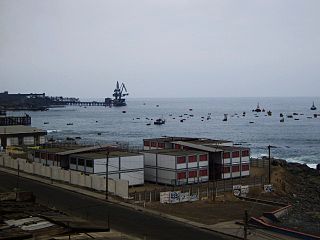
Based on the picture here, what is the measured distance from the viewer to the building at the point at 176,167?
40812 millimetres

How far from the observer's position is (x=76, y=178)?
3900 cm

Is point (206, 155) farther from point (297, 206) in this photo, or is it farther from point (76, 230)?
point (76, 230)

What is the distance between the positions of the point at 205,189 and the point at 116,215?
12389 mm

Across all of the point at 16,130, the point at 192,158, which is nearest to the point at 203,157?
the point at 192,158

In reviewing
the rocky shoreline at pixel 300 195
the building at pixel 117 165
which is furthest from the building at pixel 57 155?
the rocky shoreline at pixel 300 195

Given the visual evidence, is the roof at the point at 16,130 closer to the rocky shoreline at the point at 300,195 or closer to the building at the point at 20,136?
the building at the point at 20,136

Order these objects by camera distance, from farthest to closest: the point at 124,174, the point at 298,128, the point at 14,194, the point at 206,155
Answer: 1. the point at 298,128
2. the point at 206,155
3. the point at 124,174
4. the point at 14,194

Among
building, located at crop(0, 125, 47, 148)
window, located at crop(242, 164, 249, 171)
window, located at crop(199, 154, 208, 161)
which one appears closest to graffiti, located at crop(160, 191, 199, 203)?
window, located at crop(199, 154, 208, 161)

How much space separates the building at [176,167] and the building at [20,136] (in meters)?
33.9

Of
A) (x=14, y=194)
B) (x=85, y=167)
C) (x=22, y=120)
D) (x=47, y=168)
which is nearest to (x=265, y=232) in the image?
(x=14, y=194)

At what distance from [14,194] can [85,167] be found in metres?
14.6

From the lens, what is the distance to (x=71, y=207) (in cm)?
3039

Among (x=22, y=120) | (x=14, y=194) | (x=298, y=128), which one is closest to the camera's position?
(x=14, y=194)

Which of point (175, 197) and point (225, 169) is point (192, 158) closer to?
point (225, 169)
